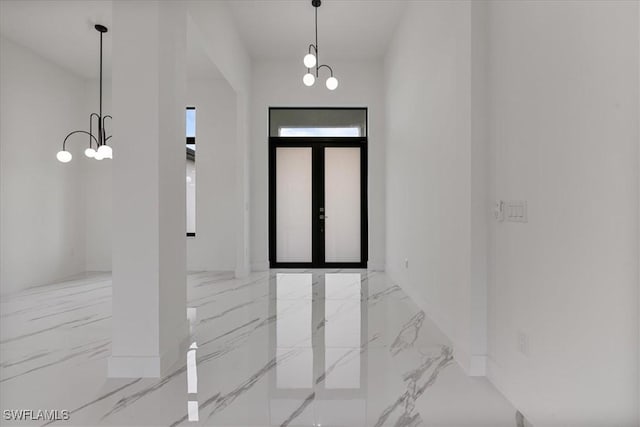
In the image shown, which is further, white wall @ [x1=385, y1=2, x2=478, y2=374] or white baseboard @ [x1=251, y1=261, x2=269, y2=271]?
white baseboard @ [x1=251, y1=261, x2=269, y2=271]

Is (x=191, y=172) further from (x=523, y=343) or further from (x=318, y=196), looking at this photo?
(x=523, y=343)

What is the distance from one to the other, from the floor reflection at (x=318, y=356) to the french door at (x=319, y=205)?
1901mm

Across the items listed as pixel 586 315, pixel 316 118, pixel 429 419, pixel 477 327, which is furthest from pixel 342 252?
pixel 586 315

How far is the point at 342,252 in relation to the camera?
685 cm

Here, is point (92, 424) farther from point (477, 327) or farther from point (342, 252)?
point (342, 252)

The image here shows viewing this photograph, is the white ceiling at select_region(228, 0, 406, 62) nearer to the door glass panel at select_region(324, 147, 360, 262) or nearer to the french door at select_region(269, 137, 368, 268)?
the french door at select_region(269, 137, 368, 268)

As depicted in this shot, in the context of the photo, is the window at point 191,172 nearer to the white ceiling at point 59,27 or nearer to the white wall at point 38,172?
the white ceiling at point 59,27

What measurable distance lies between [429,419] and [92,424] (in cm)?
170

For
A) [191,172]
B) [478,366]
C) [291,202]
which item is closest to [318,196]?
[291,202]

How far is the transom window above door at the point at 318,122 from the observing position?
6742 mm

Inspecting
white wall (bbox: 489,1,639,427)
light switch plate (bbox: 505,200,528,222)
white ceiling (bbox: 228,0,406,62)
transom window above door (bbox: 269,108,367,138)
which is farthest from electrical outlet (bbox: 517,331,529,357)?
transom window above door (bbox: 269,108,367,138)

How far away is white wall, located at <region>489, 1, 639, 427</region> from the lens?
53.3 inches

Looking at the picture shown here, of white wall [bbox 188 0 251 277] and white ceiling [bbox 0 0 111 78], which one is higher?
white ceiling [bbox 0 0 111 78]

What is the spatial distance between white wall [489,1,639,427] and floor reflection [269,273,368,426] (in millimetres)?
915
